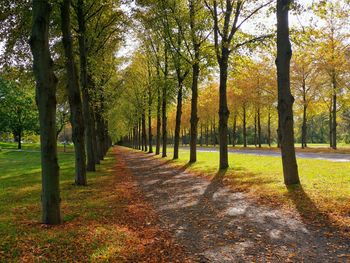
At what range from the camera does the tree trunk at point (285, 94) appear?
454 inches

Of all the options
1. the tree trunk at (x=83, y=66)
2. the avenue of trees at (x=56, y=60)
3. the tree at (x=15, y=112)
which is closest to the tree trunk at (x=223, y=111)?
the avenue of trees at (x=56, y=60)

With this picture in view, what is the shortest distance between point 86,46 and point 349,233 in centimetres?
1631

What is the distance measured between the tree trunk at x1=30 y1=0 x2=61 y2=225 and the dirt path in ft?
9.40

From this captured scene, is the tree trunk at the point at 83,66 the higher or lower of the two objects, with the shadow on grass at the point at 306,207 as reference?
higher

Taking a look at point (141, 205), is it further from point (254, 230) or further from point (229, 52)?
point (229, 52)

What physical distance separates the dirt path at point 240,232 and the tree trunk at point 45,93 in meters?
2.87

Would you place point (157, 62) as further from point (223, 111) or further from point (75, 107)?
point (75, 107)

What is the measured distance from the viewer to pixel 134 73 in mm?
39469

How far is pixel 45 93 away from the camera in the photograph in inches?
282

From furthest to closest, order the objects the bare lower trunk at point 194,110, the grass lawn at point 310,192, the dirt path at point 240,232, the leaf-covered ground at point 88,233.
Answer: the bare lower trunk at point 194,110 < the grass lawn at point 310,192 < the leaf-covered ground at point 88,233 < the dirt path at point 240,232

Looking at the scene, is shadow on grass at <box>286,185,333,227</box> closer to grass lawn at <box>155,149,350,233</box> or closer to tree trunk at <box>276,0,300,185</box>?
grass lawn at <box>155,149,350,233</box>

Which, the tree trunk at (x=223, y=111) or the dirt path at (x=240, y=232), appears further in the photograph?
the tree trunk at (x=223, y=111)

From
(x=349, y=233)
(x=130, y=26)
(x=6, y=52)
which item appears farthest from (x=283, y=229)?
(x=130, y=26)

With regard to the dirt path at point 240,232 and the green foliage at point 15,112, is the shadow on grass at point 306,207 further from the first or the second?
the green foliage at point 15,112
